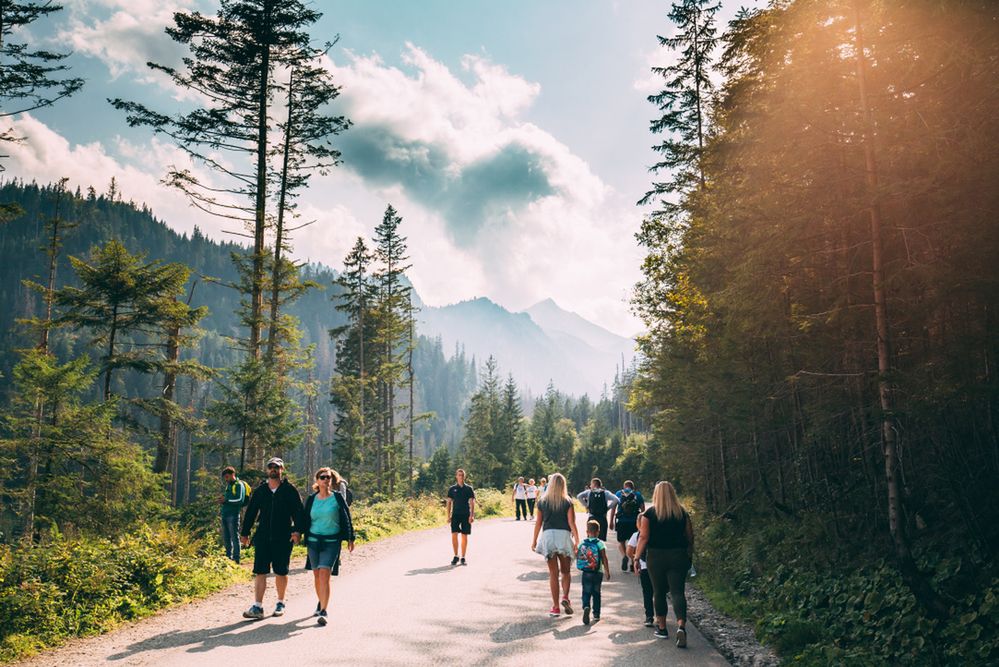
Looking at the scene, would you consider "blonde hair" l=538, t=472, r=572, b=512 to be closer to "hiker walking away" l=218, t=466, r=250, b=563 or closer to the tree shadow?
the tree shadow

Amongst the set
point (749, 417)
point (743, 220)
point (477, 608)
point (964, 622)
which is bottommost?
point (477, 608)

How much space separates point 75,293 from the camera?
17.6 m

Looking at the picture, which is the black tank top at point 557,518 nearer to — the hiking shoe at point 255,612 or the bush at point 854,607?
the bush at point 854,607

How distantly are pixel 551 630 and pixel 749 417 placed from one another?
6.90 metres

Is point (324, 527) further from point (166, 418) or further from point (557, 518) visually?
point (166, 418)

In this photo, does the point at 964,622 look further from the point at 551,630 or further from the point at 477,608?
the point at 477,608

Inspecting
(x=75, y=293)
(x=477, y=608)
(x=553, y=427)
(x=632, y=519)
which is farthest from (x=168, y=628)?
(x=553, y=427)

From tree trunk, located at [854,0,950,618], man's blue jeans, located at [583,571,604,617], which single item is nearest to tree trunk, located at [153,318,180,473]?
man's blue jeans, located at [583,571,604,617]

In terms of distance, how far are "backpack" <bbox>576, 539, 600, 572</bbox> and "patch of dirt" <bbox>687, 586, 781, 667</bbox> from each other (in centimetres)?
161

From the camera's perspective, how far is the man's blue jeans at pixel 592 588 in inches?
296

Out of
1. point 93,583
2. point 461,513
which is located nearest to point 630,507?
point 461,513

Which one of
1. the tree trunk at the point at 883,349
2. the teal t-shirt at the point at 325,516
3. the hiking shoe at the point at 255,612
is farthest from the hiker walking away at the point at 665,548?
the hiking shoe at the point at 255,612

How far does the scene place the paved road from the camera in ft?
18.7

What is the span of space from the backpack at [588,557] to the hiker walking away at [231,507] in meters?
8.08
